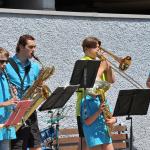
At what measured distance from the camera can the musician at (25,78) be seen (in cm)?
732

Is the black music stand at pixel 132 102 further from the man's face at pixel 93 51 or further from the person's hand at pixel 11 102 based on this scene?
the person's hand at pixel 11 102

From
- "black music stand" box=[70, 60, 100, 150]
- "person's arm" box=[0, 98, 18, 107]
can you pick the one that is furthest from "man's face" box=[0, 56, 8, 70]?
A: "black music stand" box=[70, 60, 100, 150]

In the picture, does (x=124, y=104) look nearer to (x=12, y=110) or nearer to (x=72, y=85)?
(x=72, y=85)

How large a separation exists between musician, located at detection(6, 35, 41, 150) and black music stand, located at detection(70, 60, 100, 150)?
47 cm

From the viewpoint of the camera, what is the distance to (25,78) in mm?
7410

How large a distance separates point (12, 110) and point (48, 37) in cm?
282

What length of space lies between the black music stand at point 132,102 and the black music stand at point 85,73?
19.9 inches

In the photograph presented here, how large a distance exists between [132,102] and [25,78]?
4.86 ft

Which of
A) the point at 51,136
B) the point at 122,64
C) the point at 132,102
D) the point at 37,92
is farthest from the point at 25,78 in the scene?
the point at 122,64

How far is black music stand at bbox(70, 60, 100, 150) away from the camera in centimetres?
737

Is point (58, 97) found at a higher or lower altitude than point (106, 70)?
lower

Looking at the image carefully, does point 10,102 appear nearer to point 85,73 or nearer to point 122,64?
point 85,73

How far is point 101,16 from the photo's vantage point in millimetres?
9781

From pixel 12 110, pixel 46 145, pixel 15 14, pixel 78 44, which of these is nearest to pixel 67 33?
pixel 78 44
